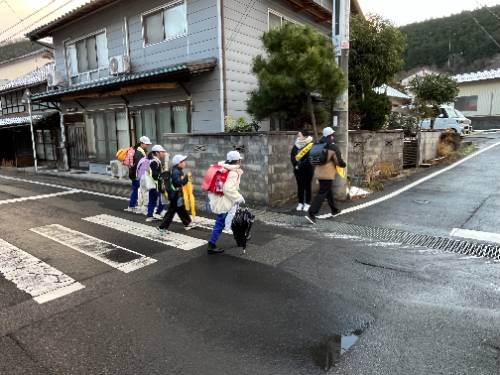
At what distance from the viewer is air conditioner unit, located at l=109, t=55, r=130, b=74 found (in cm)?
1365

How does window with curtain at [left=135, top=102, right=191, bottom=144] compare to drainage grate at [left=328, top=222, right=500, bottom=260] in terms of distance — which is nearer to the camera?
drainage grate at [left=328, top=222, right=500, bottom=260]

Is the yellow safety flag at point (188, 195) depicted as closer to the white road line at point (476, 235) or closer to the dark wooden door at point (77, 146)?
the white road line at point (476, 235)

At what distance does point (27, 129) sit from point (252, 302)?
998 inches

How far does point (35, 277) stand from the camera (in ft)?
16.1

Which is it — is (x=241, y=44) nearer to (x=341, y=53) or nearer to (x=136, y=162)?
(x=341, y=53)

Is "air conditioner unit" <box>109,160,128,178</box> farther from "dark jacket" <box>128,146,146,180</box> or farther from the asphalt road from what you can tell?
the asphalt road

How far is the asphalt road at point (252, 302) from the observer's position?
3.09 m

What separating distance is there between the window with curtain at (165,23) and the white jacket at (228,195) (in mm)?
8389

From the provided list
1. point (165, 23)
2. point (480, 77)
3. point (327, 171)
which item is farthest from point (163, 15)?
point (480, 77)

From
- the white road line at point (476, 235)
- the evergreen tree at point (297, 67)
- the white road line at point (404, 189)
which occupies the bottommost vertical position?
the white road line at point (476, 235)

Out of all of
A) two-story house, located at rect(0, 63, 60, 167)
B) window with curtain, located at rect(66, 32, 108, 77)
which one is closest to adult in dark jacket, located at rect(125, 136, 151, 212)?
window with curtain, located at rect(66, 32, 108, 77)

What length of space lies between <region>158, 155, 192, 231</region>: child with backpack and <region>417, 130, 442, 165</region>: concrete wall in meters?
10.5

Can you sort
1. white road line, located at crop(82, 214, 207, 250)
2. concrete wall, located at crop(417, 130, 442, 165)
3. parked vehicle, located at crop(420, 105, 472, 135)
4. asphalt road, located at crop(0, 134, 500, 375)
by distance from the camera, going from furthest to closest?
parked vehicle, located at crop(420, 105, 472, 135)
concrete wall, located at crop(417, 130, 442, 165)
white road line, located at crop(82, 214, 207, 250)
asphalt road, located at crop(0, 134, 500, 375)

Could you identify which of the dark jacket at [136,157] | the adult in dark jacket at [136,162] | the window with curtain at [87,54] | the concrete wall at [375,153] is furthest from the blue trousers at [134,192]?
the window with curtain at [87,54]
